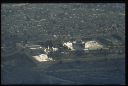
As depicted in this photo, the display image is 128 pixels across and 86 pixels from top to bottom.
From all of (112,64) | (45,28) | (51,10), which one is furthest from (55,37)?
(112,64)

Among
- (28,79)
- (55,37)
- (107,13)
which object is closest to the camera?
(28,79)

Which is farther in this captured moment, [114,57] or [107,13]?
[107,13]

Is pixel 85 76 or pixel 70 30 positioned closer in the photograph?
pixel 85 76

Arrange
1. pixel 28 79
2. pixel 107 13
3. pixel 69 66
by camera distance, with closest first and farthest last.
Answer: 1. pixel 28 79
2. pixel 69 66
3. pixel 107 13

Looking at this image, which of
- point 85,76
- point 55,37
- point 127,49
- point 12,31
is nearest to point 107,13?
point 55,37

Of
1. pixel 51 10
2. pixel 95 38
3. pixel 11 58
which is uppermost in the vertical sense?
pixel 51 10

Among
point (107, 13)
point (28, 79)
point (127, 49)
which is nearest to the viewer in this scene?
point (127, 49)

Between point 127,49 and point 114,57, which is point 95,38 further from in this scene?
point 127,49

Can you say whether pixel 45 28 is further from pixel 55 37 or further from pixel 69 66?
pixel 69 66

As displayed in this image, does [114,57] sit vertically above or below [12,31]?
below
